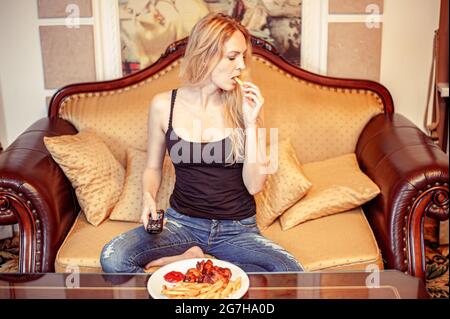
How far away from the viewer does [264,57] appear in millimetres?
Result: 2721

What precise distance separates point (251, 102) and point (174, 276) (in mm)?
675

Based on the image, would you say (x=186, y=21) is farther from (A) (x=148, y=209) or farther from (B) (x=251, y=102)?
(A) (x=148, y=209)

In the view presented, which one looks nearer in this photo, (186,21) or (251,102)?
(251,102)

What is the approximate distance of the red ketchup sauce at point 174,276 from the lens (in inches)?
62.4

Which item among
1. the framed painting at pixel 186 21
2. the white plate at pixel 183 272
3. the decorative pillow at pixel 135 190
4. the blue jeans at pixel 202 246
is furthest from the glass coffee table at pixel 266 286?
the framed painting at pixel 186 21

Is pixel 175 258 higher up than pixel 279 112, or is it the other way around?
pixel 279 112

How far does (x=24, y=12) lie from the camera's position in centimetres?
278

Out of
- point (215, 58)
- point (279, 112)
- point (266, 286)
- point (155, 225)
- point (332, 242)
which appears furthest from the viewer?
A: point (279, 112)

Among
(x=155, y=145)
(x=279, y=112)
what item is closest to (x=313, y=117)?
Answer: (x=279, y=112)

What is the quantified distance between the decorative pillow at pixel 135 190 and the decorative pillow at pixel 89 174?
0.13 ft

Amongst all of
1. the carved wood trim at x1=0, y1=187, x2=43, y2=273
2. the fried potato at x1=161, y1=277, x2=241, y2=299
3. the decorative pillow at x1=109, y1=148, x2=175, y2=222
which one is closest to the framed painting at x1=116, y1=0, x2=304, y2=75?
the decorative pillow at x1=109, y1=148, x2=175, y2=222

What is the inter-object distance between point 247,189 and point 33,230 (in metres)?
0.78

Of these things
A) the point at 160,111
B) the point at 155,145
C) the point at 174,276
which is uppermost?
the point at 160,111

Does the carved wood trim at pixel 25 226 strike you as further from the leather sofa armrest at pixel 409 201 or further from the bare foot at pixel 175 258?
the leather sofa armrest at pixel 409 201
